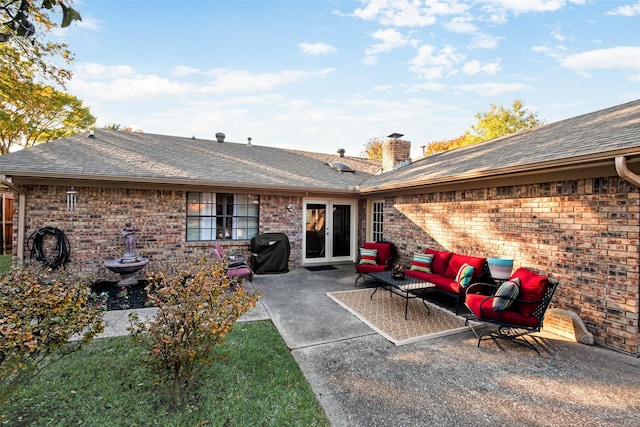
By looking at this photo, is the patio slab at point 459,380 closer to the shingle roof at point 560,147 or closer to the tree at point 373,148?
the shingle roof at point 560,147

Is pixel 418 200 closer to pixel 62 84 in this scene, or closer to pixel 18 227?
pixel 18 227

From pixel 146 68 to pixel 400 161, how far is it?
8.69 meters

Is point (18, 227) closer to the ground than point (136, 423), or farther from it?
farther from it

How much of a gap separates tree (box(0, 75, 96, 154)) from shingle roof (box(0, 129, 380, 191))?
250 inches

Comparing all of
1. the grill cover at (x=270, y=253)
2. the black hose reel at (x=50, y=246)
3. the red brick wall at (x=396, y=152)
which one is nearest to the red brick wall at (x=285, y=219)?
the grill cover at (x=270, y=253)

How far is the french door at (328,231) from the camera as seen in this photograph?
928cm

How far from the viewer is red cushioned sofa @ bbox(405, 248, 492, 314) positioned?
5266 mm

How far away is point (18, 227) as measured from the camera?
642cm

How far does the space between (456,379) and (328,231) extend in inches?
263

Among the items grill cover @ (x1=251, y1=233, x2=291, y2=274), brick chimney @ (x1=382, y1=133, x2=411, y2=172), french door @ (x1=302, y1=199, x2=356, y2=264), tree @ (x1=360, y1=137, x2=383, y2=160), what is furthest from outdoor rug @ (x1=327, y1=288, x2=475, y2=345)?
tree @ (x1=360, y1=137, x2=383, y2=160)

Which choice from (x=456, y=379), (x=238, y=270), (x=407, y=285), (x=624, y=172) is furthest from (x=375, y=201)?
(x=456, y=379)

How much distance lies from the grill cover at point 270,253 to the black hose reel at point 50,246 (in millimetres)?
4282

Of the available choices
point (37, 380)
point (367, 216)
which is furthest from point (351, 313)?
point (367, 216)

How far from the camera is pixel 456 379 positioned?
10.2 ft
